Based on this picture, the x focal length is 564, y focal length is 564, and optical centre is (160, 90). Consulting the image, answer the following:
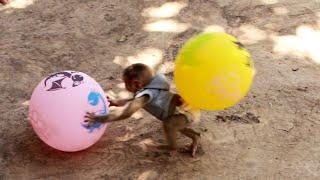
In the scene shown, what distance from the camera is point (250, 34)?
14.5 feet

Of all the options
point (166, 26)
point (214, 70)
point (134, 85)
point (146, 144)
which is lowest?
point (146, 144)

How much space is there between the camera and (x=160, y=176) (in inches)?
126

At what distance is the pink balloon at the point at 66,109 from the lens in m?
3.05

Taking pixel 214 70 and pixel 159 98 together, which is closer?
pixel 214 70

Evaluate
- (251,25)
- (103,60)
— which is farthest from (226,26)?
(103,60)

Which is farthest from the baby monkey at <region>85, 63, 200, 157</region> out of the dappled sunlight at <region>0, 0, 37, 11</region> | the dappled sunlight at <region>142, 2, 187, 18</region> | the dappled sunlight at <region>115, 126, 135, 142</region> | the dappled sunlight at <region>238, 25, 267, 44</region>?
the dappled sunlight at <region>0, 0, 37, 11</region>

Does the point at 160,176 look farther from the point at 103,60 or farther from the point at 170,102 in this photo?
the point at 103,60

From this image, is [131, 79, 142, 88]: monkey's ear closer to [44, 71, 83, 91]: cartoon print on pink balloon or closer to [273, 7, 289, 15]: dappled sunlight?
[44, 71, 83, 91]: cartoon print on pink balloon

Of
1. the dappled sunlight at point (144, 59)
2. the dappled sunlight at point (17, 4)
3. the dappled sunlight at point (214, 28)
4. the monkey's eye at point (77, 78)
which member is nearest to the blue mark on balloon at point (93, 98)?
the monkey's eye at point (77, 78)

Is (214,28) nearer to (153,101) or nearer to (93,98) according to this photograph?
(153,101)

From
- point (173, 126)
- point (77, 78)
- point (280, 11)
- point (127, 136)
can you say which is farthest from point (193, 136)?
point (280, 11)

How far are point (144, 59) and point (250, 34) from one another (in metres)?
0.88

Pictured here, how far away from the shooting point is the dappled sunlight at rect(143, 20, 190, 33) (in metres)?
4.49

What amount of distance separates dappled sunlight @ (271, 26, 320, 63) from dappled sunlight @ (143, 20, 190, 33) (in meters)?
0.72
